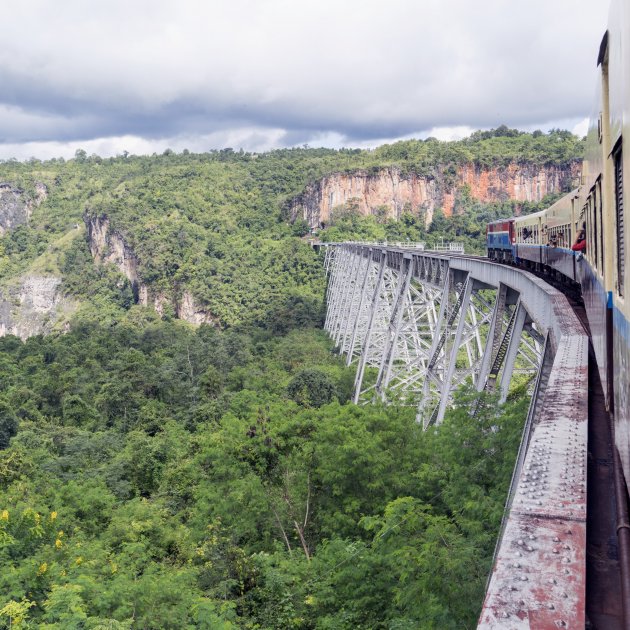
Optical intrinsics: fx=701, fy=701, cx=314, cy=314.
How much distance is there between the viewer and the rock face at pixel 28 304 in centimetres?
11188

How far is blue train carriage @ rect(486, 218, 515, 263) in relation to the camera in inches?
964

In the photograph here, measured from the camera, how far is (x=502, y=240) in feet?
85.7

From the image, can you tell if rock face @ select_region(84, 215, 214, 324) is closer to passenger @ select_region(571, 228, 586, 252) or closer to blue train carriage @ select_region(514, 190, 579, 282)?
blue train carriage @ select_region(514, 190, 579, 282)

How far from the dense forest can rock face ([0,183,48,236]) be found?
75068 mm

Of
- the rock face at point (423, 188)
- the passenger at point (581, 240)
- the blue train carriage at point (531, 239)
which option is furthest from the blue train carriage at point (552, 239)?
the rock face at point (423, 188)

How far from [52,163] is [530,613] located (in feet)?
629

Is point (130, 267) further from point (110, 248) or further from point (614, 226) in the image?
point (614, 226)

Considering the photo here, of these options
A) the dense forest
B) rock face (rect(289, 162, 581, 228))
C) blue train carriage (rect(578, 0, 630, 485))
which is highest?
rock face (rect(289, 162, 581, 228))

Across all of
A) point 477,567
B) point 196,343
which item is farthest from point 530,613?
point 196,343

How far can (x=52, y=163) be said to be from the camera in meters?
178

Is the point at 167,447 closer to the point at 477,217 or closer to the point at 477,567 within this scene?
the point at 477,567

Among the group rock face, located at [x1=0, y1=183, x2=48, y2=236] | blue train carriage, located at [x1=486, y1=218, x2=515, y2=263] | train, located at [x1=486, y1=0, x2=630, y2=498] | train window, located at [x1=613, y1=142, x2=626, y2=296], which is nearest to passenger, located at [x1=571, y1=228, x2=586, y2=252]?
train, located at [x1=486, y1=0, x2=630, y2=498]

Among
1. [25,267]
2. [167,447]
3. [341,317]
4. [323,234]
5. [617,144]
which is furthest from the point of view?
[25,267]

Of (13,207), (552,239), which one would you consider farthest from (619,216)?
(13,207)
